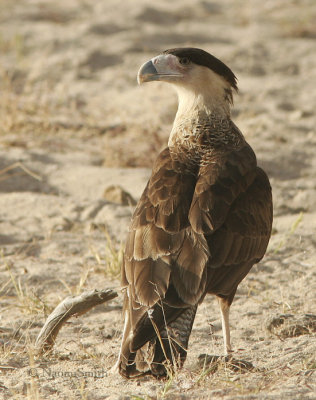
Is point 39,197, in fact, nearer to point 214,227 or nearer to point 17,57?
point 214,227

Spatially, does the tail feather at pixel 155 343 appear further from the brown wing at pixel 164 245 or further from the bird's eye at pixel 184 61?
the bird's eye at pixel 184 61

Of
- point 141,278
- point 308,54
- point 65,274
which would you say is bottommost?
point 65,274

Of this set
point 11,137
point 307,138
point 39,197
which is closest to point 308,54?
point 307,138

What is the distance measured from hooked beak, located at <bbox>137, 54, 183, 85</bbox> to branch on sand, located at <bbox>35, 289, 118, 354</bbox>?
1.38m

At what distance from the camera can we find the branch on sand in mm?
4707

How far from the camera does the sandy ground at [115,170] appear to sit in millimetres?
4422

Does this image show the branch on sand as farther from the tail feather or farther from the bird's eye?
the bird's eye

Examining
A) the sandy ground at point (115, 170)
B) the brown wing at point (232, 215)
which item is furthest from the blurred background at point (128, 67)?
the brown wing at point (232, 215)

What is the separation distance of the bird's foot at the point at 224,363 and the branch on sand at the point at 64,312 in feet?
2.61

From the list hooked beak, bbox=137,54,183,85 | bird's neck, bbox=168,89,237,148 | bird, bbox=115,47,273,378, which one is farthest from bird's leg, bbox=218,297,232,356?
hooked beak, bbox=137,54,183,85

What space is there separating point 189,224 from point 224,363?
0.78 metres

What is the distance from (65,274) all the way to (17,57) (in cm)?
527

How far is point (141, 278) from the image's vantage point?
4.25 metres

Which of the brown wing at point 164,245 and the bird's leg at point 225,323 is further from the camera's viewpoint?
the bird's leg at point 225,323
